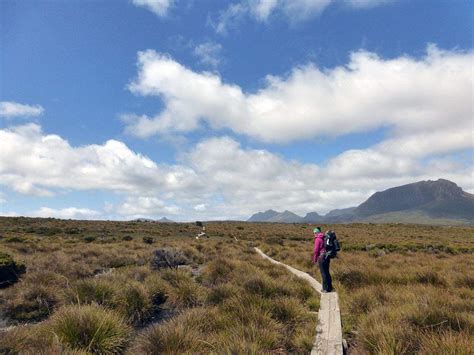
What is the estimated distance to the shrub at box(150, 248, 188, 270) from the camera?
54.8ft

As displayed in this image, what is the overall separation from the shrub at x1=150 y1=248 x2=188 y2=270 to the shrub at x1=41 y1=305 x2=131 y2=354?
9404mm

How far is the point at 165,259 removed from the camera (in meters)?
17.3

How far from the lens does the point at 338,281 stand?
12.9 meters

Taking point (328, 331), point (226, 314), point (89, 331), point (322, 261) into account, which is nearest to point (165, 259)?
point (322, 261)

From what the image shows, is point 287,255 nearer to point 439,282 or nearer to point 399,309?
point 439,282

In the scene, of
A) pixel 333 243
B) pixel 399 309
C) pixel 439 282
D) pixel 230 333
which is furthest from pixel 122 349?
pixel 439 282

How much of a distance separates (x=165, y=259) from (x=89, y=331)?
423 inches

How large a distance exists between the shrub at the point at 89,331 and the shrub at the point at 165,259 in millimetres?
9404

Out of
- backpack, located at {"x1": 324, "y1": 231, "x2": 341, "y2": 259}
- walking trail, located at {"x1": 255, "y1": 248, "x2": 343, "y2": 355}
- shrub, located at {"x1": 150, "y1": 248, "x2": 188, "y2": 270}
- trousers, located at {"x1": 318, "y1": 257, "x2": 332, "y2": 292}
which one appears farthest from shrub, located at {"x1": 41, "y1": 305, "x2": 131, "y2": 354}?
shrub, located at {"x1": 150, "y1": 248, "x2": 188, "y2": 270}

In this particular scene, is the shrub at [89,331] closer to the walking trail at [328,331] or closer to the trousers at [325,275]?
the walking trail at [328,331]

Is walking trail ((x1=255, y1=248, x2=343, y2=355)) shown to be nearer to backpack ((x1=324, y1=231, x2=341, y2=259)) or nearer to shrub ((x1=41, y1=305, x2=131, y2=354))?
backpack ((x1=324, y1=231, x2=341, y2=259))

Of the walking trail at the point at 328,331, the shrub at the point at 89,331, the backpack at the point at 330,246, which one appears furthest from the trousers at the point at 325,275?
the shrub at the point at 89,331

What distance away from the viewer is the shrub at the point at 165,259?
16.7 meters

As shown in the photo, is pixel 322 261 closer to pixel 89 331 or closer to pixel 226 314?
pixel 226 314
